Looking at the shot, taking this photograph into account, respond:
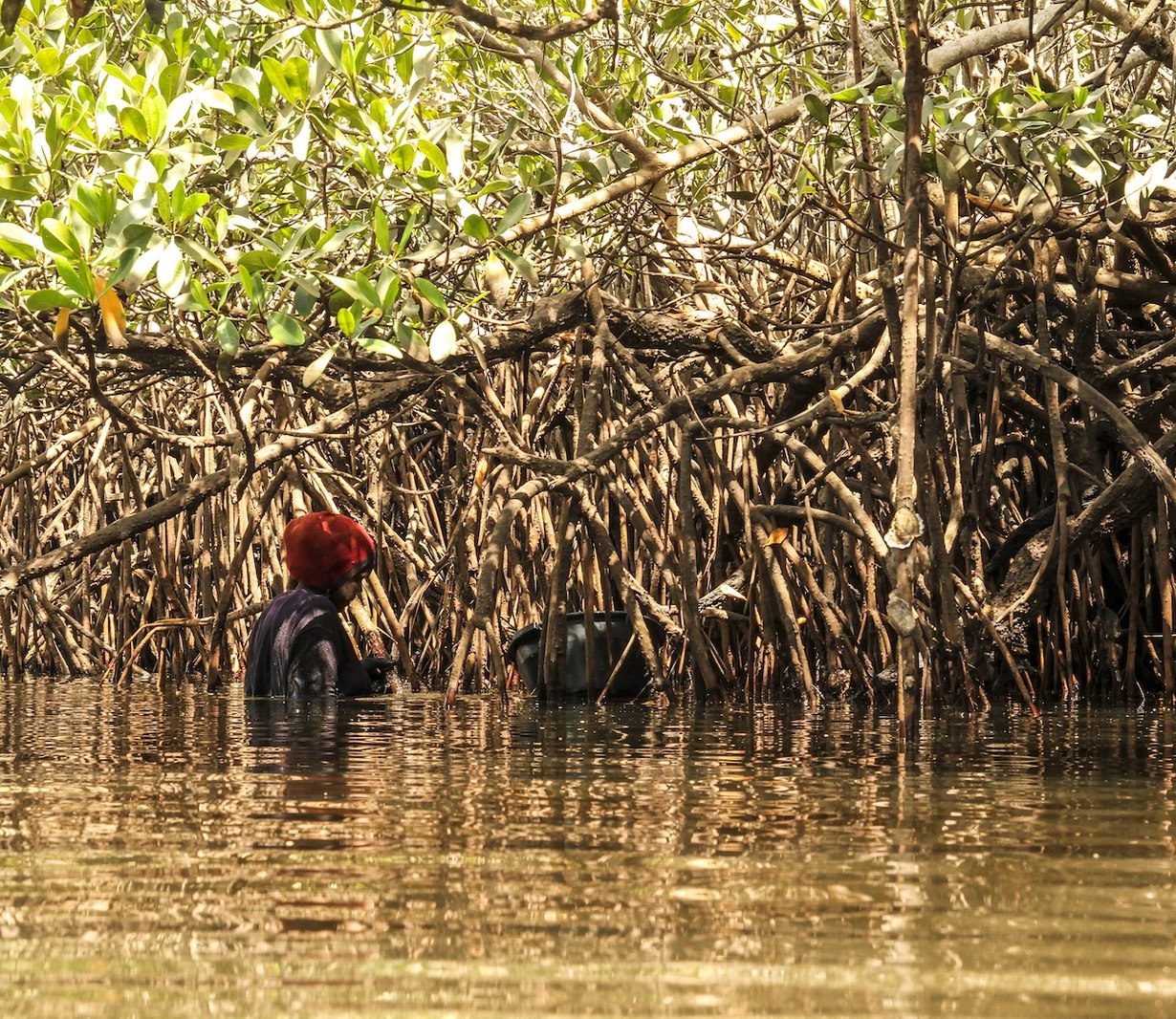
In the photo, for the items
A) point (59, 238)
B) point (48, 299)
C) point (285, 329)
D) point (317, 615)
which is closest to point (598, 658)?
point (317, 615)

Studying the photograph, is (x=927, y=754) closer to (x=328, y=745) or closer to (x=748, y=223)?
(x=328, y=745)

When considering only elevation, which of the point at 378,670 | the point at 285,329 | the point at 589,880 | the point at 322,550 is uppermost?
the point at 285,329

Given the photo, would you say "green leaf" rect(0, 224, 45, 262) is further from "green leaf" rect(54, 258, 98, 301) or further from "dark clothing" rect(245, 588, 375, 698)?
"dark clothing" rect(245, 588, 375, 698)

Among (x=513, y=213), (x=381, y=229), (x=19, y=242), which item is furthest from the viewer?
(x=513, y=213)

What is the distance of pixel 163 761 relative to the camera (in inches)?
141

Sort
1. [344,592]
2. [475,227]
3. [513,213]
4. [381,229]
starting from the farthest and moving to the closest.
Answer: [344,592] → [513,213] → [475,227] → [381,229]

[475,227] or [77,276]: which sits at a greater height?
[475,227]

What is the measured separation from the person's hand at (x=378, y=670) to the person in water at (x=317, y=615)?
0.05 m

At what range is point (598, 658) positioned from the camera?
6031 mm

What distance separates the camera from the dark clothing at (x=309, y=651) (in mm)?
5434

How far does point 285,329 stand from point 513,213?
63 cm

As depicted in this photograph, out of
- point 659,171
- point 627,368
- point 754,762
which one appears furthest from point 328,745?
point 627,368

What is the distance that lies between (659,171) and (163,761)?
1.92m

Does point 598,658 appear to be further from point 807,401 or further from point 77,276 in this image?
point 77,276
